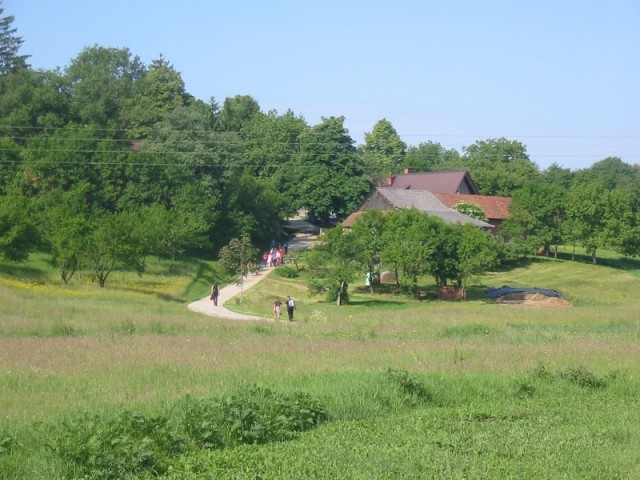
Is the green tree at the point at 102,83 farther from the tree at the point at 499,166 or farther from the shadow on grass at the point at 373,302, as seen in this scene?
the tree at the point at 499,166

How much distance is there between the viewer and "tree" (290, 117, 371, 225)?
84375 millimetres

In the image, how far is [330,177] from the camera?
278 ft

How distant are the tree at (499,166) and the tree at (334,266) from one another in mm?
46055

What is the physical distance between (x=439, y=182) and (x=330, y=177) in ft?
51.1

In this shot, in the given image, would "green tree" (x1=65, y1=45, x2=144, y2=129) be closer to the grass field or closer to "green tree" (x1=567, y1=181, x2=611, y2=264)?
"green tree" (x1=567, y1=181, x2=611, y2=264)

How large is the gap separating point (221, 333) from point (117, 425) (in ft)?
53.1

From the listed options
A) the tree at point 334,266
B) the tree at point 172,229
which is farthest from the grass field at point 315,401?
the tree at point 172,229

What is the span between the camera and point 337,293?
165ft

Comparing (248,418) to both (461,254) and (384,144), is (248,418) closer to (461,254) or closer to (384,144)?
(461,254)

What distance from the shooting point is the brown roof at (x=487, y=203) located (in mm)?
83000

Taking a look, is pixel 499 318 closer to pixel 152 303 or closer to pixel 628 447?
pixel 152 303

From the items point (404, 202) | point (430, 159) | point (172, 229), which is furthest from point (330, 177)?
point (430, 159)

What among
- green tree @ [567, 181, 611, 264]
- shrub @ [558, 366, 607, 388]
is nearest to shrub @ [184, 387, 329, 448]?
shrub @ [558, 366, 607, 388]

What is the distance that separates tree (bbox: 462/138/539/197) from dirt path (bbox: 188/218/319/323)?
2485 centimetres
